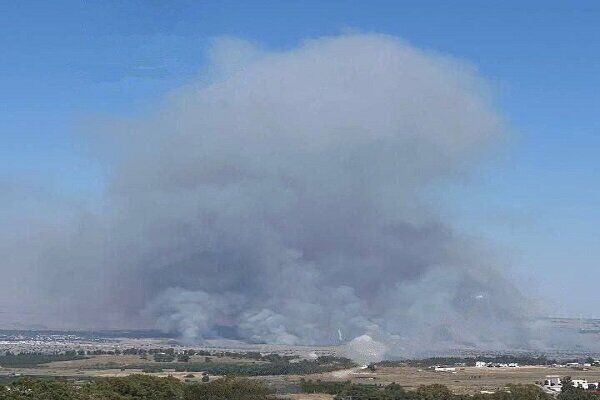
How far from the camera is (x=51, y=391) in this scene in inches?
1511

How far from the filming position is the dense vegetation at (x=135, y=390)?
→ 3812 cm

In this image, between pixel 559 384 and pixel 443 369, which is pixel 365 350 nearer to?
pixel 443 369

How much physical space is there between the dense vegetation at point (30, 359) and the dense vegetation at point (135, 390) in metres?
35.3

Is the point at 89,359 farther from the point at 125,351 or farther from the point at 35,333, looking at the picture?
the point at 35,333

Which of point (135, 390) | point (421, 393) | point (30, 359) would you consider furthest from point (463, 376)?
point (30, 359)

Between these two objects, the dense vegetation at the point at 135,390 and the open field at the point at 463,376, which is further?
the open field at the point at 463,376

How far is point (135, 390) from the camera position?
44.2 metres

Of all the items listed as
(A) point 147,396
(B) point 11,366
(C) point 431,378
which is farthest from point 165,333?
(A) point 147,396

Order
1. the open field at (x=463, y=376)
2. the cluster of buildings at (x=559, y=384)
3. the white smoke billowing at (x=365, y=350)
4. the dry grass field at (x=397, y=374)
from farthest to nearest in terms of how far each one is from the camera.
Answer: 1. the white smoke billowing at (x=365, y=350)
2. the dry grass field at (x=397, y=374)
3. the open field at (x=463, y=376)
4. the cluster of buildings at (x=559, y=384)

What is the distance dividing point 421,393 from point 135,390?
51.8 ft

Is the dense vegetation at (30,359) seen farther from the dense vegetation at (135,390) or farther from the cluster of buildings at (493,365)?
the cluster of buildings at (493,365)

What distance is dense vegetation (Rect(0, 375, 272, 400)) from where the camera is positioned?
38125mm

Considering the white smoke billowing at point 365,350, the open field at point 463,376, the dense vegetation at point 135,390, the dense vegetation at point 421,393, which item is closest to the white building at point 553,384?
the open field at point 463,376

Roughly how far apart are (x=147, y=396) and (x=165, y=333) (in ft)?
241
